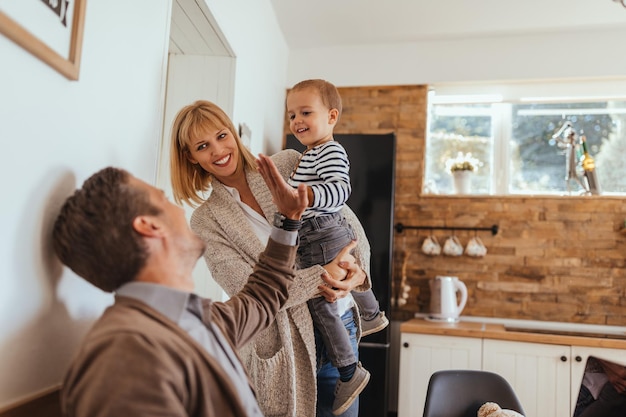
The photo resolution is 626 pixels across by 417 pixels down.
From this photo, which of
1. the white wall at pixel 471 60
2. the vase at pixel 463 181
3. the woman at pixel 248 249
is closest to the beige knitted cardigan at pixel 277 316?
the woman at pixel 248 249

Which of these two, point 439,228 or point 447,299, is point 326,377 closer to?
point 447,299

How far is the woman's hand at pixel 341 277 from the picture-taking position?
1.44 meters

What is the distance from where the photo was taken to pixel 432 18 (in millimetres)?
3480

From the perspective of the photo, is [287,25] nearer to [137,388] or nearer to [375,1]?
[375,1]

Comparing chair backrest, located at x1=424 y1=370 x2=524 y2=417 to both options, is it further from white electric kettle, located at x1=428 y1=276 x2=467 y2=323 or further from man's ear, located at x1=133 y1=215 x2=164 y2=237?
man's ear, located at x1=133 y1=215 x2=164 y2=237

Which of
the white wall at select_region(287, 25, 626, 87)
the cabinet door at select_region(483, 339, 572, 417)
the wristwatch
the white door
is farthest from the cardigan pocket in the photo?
the white wall at select_region(287, 25, 626, 87)

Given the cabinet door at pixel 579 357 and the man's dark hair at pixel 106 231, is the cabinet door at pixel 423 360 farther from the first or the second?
the man's dark hair at pixel 106 231

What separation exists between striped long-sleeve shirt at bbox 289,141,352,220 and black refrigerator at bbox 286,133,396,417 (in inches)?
65.6

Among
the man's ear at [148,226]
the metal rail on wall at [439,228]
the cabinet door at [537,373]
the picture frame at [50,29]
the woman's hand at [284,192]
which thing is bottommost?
the cabinet door at [537,373]

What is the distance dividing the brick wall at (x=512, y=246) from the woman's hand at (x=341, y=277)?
218cm

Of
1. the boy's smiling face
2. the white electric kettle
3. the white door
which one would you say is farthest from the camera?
the white electric kettle

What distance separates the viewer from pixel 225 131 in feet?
4.78

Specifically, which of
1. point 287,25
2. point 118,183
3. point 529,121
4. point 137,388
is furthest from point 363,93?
point 137,388

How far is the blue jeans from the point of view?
1.54 m
